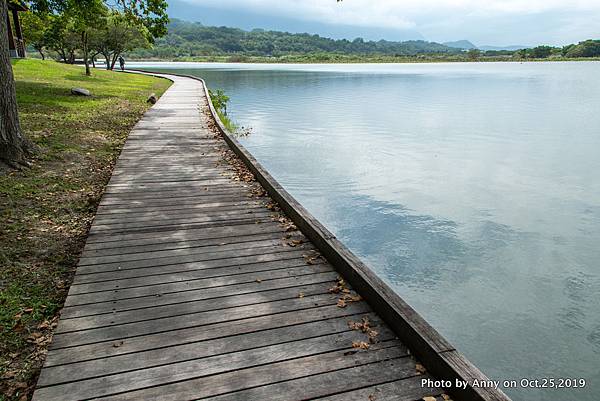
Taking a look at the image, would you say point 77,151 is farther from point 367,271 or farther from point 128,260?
point 367,271

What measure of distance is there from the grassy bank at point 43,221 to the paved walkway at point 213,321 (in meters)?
0.28

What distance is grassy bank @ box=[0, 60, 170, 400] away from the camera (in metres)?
3.86

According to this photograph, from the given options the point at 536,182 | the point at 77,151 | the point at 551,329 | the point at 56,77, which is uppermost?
the point at 56,77

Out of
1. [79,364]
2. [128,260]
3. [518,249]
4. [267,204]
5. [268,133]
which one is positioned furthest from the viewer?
[268,133]

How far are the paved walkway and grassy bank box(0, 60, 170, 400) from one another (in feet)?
0.91

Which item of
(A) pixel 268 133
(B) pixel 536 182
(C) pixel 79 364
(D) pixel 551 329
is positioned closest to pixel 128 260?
(C) pixel 79 364

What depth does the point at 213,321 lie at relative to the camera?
397cm

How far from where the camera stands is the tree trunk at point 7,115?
894cm

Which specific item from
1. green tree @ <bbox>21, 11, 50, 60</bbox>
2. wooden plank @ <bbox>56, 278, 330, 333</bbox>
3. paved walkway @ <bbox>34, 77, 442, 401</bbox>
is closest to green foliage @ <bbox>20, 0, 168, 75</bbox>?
green tree @ <bbox>21, 11, 50, 60</bbox>

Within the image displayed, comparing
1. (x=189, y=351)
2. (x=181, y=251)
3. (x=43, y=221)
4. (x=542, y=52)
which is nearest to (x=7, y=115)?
(x=43, y=221)

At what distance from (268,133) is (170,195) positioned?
1513 centimetres

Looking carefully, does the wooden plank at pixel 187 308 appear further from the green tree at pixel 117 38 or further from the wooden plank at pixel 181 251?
the green tree at pixel 117 38

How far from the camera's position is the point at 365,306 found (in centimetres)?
423

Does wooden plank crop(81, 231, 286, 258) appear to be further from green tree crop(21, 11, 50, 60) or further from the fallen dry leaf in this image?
green tree crop(21, 11, 50, 60)
